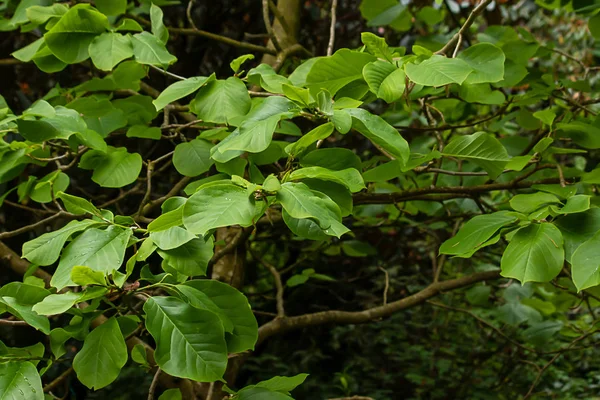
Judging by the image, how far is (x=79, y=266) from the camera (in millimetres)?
692

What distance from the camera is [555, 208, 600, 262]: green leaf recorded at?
33.2 inches

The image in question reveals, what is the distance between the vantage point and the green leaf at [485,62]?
37.7 inches

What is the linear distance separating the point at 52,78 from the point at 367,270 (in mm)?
1528

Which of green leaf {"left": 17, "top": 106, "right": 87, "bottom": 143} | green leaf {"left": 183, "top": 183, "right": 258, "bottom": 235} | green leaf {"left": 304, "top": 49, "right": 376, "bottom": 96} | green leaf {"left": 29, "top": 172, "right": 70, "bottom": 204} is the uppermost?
green leaf {"left": 304, "top": 49, "right": 376, "bottom": 96}

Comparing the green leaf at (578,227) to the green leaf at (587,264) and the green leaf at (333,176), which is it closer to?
the green leaf at (587,264)

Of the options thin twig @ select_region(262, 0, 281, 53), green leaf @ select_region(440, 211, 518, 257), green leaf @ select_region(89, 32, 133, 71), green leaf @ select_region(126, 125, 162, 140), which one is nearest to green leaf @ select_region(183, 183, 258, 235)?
green leaf @ select_region(440, 211, 518, 257)

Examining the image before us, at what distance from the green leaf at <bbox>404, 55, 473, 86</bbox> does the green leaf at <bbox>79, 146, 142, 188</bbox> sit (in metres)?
0.57

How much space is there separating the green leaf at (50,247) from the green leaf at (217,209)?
22cm

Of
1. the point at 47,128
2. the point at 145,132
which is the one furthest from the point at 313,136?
the point at 145,132

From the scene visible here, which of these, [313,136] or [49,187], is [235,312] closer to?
[313,136]

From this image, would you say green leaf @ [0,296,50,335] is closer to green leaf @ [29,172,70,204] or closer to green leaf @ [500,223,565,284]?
green leaf @ [29,172,70,204]

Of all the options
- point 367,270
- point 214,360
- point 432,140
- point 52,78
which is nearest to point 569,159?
point 367,270

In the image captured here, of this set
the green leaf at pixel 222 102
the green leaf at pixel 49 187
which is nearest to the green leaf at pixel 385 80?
the green leaf at pixel 222 102

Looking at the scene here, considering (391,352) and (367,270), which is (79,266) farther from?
(391,352)
